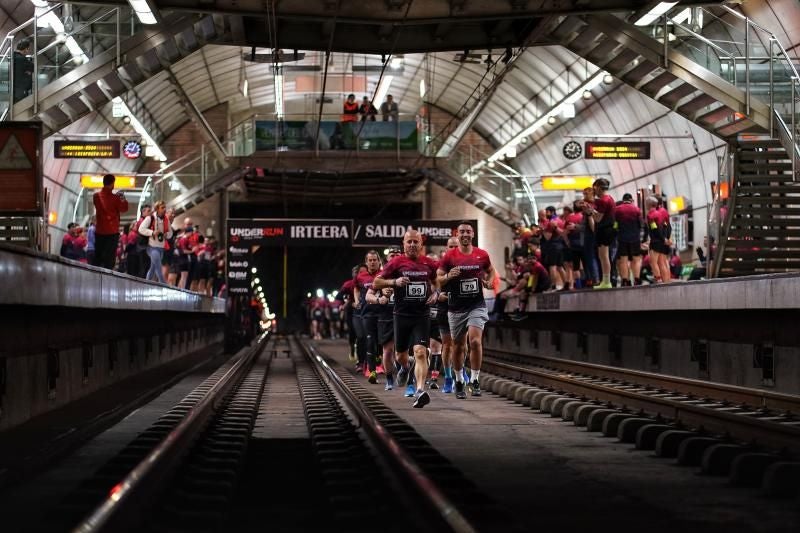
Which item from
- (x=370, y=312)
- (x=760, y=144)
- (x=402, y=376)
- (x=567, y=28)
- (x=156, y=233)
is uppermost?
(x=567, y=28)

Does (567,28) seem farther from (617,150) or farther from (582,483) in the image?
(582,483)

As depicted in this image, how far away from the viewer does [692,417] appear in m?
11.9

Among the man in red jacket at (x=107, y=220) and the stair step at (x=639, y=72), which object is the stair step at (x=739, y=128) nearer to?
the stair step at (x=639, y=72)

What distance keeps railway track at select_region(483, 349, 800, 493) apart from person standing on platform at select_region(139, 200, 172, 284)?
737 centimetres

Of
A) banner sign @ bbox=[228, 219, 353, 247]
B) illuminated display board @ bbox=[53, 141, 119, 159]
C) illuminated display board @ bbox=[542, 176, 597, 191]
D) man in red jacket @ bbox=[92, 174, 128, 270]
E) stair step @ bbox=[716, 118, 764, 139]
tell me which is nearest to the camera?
man in red jacket @ bbox=[92, 174, 128, 270]

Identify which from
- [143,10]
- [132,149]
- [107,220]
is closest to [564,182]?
[132,149]

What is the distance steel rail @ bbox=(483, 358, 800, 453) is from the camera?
991 cm

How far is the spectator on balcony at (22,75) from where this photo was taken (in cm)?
2592

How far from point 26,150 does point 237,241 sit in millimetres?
23031

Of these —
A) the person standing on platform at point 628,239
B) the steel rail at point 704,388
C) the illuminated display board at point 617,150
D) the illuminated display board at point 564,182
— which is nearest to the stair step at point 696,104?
the person standing on platform at point 628,239

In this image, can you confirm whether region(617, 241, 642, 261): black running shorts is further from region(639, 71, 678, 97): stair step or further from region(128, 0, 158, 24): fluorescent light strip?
region(128, 0, 158, 24): fluorescent light strip

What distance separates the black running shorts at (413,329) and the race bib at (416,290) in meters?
0.25

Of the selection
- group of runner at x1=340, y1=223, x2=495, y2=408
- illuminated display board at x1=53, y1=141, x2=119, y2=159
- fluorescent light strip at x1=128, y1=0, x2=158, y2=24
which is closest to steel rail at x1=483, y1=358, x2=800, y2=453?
group of runner at x1=340, y1=223, x2=495, y2=408

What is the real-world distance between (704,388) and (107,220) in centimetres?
912
